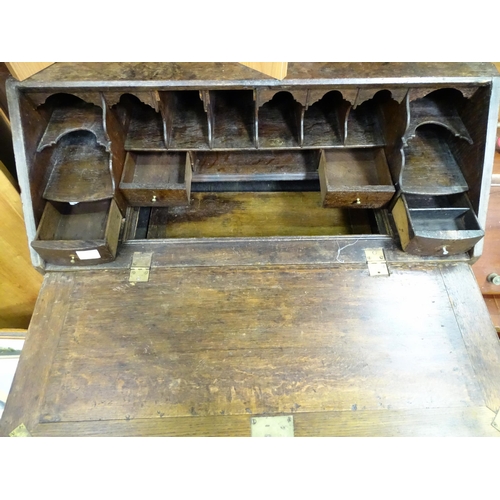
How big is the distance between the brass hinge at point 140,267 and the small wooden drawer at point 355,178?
0.63m

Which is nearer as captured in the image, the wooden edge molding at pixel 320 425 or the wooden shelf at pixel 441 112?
the wooden edge molding at pixel 320 425

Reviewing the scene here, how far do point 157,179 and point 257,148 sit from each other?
383 millimetres

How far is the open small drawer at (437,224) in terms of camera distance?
1.10 meters

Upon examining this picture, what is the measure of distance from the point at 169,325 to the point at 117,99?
693mm

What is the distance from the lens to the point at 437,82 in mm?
1050

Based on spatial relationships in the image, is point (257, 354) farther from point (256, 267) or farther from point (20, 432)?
point (20, 432)

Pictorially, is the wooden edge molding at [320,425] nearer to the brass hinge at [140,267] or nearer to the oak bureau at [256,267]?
the oak bureau at [256,267]

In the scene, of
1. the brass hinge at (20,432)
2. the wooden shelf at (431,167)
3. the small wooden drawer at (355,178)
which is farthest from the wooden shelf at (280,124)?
the brass hinge at (20,432)

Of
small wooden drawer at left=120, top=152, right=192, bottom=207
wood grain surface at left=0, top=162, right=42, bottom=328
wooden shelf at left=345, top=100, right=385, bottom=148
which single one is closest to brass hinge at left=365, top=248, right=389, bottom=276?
wooden shelf at left=345, top=100, right=385, bottom=148

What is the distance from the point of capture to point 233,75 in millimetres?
1042

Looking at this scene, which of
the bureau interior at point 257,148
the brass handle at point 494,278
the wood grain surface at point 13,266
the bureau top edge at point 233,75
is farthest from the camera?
the brass handle at point 494,278

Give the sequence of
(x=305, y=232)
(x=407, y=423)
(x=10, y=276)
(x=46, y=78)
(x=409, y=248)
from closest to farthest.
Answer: (x=407, y=423) → (x=46, y=78) → (x=409, y=248) → (x=305, y=232) → (x=10, y=276)

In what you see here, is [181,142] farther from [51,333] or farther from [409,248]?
[409,248]

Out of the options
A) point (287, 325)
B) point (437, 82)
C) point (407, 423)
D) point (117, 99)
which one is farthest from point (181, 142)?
point (407, 423)
